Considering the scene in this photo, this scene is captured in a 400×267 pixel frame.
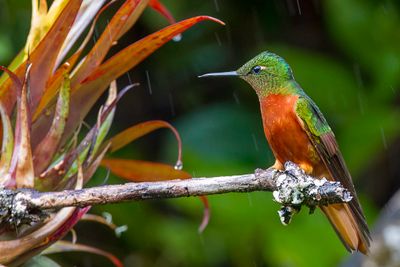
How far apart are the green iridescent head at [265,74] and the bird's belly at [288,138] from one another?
13cm

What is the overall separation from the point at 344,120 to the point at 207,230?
105cm

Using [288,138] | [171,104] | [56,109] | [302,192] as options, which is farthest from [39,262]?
[171,104]

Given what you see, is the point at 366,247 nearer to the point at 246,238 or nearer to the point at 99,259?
the point at 246,238

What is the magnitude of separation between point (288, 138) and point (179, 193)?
939 millimetres

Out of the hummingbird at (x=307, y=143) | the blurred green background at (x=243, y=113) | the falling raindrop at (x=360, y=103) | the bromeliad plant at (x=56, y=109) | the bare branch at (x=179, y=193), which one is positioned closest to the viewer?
the bare branch at (x=179, y=193)

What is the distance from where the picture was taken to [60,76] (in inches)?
68.8

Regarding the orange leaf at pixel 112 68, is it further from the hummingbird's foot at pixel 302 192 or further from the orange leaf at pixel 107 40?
the hummingbird's foot at pixel 302 192

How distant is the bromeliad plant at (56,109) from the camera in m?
1.62

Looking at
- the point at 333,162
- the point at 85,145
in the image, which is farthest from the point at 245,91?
the point at 85,145

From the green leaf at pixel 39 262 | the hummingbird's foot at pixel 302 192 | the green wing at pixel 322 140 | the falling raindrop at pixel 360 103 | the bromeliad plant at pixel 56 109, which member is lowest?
the falling raindrop at pixel 360 103

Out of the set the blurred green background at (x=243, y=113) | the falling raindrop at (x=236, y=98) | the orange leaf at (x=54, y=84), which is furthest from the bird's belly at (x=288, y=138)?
the falling raindrop at (x=236, y=98)

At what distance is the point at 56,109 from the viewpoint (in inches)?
68.6

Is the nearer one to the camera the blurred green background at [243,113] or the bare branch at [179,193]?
the bare branch at [179,193]

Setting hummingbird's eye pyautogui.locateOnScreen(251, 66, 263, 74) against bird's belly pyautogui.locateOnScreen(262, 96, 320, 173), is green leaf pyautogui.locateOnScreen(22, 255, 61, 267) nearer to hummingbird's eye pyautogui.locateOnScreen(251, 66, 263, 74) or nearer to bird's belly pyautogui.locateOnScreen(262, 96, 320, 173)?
bird's belly pyautogui.locateOnScreen(262, 96, 320, 173)
